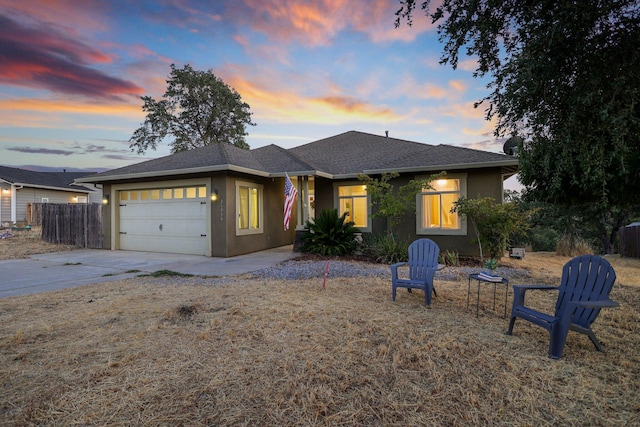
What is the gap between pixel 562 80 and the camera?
3369 millimetres

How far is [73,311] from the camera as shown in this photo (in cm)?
437

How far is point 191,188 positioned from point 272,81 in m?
5.06

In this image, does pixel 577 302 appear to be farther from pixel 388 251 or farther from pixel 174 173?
pixel 174 173

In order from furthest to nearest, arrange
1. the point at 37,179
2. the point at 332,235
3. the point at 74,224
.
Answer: the point at 37,179, the point at 74,224, the point at 332,235

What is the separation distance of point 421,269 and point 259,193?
24.1ft

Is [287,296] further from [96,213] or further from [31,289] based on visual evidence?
[96,213]

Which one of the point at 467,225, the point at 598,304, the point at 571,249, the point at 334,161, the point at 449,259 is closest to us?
the point at 598,304

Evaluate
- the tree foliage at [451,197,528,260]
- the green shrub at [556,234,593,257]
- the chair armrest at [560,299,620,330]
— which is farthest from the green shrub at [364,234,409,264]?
the green shrub at [556,234,593,257]

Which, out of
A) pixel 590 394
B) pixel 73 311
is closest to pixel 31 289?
pixel 73 311

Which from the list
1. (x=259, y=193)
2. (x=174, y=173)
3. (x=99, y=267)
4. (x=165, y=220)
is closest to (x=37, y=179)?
(x=165, y=220)

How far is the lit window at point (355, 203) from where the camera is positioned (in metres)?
10.9

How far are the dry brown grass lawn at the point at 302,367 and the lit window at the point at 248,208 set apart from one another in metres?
5.80

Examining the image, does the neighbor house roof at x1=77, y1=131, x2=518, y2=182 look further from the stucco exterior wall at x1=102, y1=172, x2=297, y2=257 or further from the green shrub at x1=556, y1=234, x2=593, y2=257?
the green shrub at x1=556, y1=234, x2=593, y2=257

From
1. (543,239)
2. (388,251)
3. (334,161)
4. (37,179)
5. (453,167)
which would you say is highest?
(37,179)
